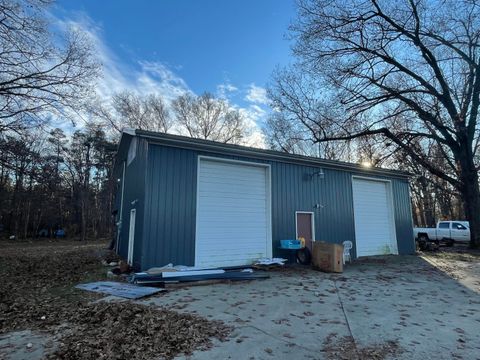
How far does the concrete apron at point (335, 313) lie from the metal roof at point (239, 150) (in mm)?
4060

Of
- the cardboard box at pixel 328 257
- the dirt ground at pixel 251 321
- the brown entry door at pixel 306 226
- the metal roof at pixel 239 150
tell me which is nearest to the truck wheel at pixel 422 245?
the metal roof at pixel 239 150

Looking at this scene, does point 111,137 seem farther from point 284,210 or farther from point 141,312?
point 141,312

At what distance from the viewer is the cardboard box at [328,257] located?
9.23 m

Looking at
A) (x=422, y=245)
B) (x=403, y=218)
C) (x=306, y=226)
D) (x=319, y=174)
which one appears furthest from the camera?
(x=422, y=245)

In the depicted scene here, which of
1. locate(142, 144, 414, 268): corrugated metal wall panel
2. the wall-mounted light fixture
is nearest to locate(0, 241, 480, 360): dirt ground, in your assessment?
locate(142, 144, 414, 268): corrugated metal wall panel

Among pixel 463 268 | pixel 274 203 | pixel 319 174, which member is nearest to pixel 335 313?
pixel 274 203

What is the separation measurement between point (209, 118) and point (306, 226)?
65.3 ft

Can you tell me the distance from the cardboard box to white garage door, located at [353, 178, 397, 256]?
3673 mm

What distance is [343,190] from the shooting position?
1259 centimetres

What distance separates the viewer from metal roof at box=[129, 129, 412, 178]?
8.44 metres

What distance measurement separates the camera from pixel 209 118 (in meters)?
29.0

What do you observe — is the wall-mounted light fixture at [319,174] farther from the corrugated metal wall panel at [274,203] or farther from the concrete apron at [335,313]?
the concrete apron at [335,313]

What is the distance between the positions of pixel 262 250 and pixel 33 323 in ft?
22.9

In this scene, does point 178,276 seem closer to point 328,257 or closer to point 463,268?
point 328,257
